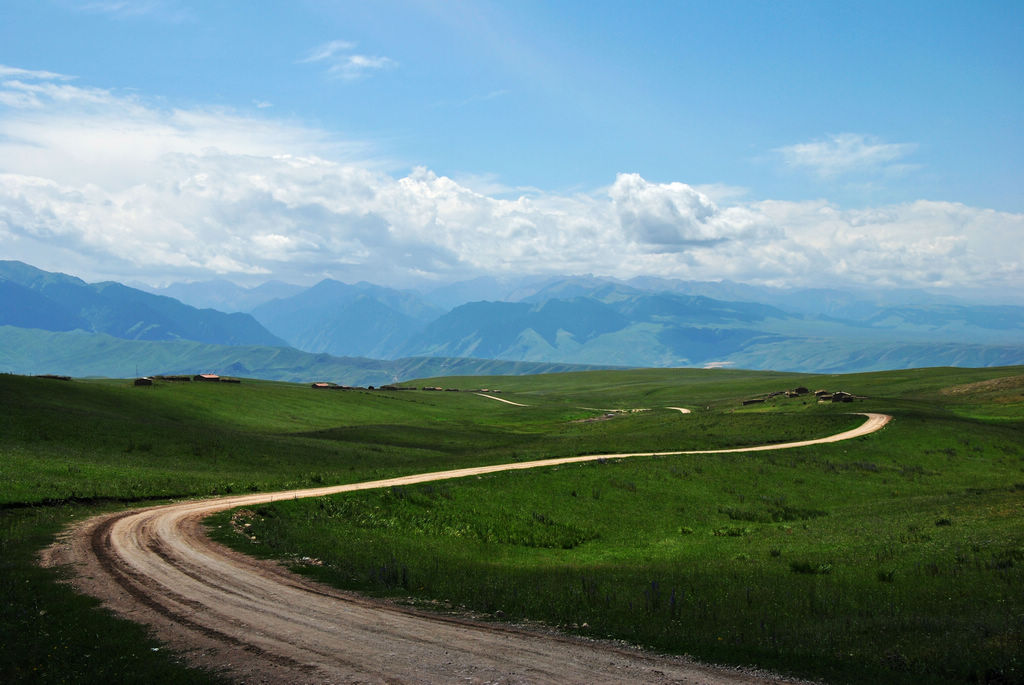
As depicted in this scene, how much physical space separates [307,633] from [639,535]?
78.7ft

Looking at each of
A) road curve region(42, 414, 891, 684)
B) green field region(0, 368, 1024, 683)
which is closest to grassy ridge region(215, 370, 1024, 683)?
green field region(0, 368, 1024, 683)

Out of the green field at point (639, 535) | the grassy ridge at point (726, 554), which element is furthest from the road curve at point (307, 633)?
the grassy ridge at point (726, 554)

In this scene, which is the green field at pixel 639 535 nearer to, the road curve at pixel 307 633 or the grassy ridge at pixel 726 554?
the grassy ridge at pixel 726 554

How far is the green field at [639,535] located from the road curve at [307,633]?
3.57 feet

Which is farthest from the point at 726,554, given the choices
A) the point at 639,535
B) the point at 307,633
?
the point at 307,633

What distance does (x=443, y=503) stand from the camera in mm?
37844

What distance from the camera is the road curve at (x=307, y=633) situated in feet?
43.5

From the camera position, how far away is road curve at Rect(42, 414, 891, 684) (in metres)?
13.3

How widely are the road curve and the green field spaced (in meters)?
1.09

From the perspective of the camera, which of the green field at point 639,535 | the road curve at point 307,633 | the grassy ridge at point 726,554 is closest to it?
the road curve at point 307,633

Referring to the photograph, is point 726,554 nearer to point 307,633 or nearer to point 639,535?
point 639,535

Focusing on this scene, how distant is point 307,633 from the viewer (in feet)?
51.0

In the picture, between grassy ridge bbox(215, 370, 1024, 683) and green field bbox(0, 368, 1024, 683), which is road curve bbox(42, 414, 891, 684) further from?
grassy ridge bbox(215, 370, 1024, 683)

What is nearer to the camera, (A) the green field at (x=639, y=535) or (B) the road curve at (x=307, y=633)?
(B) the road curve at (x=307, y=633)
